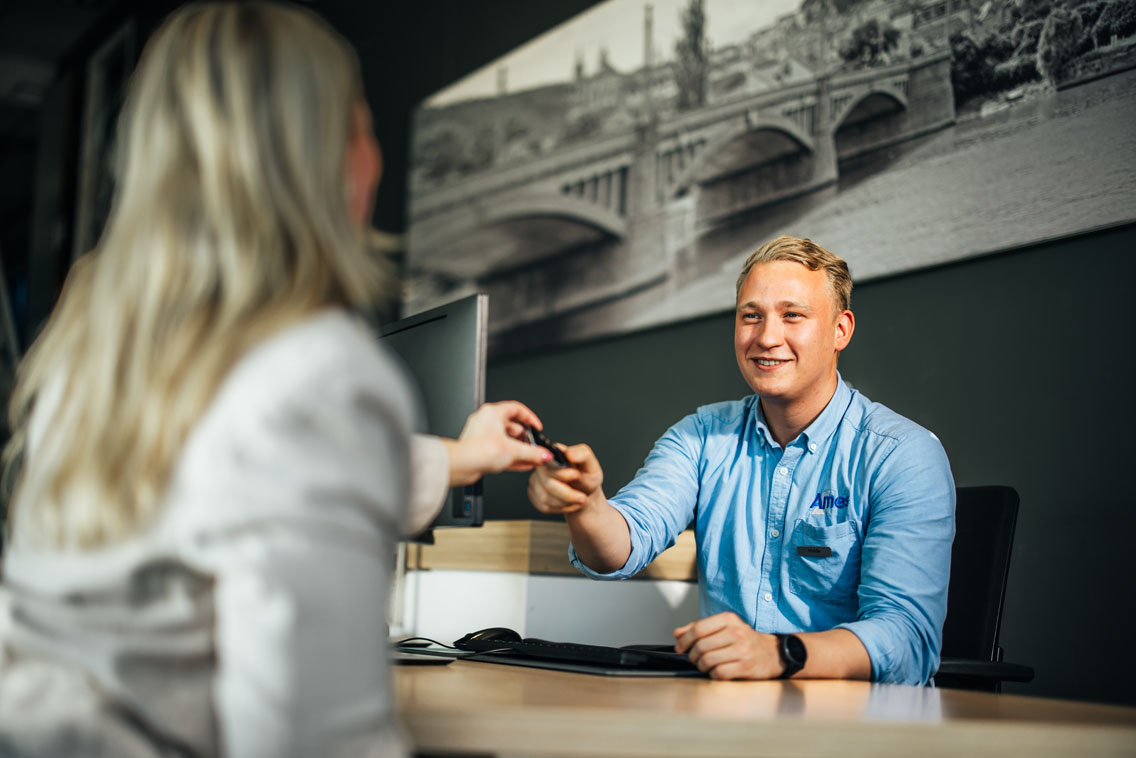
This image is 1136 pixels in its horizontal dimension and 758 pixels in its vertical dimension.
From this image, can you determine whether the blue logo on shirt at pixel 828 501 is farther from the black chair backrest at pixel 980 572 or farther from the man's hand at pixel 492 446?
the man's hand at pixel 492 446

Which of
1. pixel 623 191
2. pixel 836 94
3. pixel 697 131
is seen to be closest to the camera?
pixel 836 94

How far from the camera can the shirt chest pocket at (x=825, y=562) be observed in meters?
1.66

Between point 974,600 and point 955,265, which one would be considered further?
point 955,265

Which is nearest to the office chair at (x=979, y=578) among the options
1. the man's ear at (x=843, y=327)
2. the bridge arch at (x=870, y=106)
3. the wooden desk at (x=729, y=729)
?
the man's ear at (x=843, y=327)

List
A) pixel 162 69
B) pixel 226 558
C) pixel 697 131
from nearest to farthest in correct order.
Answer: pixel 226 558, pixel 162 69, pixel 697 131

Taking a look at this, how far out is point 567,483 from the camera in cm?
153

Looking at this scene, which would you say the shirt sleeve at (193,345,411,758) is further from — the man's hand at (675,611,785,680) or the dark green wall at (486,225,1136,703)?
the dark green wall at (486,225,1136,703)

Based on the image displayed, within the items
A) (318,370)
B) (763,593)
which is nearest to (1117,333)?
(763,593)

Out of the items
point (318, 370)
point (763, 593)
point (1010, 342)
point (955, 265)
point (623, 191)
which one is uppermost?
point (623, 191)

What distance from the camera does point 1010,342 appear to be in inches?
76.9

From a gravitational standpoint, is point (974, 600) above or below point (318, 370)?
below

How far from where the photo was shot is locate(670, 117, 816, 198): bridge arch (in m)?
2.37

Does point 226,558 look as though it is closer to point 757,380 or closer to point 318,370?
point 318,370

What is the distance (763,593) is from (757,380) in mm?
413
